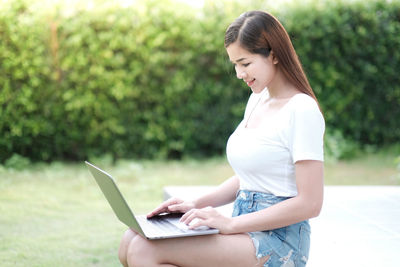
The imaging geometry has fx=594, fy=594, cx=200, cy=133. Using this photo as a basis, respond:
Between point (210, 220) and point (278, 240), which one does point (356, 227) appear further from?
point (210, 220)

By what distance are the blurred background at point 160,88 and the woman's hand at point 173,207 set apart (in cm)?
371

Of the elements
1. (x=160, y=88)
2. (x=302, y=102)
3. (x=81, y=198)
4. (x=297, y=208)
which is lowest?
(x=81, y=198)

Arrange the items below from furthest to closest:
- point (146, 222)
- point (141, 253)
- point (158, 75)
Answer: point (158, 75) → point (146, 222) → point (141, 253)

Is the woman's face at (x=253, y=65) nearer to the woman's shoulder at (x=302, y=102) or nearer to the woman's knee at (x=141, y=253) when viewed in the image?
the woman's shoulder at (x=302, y=102)

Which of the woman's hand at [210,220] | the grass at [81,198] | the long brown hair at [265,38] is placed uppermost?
the long brown hair at [265,38]

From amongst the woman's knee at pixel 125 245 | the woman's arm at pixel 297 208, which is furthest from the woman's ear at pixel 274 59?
the woman's knee at pixel 125 245

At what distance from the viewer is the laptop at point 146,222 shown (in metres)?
2.04

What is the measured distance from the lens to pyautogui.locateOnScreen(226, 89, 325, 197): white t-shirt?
6.87ft

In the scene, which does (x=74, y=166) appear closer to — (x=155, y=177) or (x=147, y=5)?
(x=155, y=177)

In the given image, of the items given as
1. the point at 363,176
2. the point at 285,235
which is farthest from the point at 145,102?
the point at 285,235

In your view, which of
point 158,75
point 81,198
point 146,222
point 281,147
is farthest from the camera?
point 158,75

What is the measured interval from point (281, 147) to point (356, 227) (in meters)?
1.76

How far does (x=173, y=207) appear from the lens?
243 centimetres

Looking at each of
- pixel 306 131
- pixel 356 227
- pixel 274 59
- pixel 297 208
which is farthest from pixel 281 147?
pixel 356 227
